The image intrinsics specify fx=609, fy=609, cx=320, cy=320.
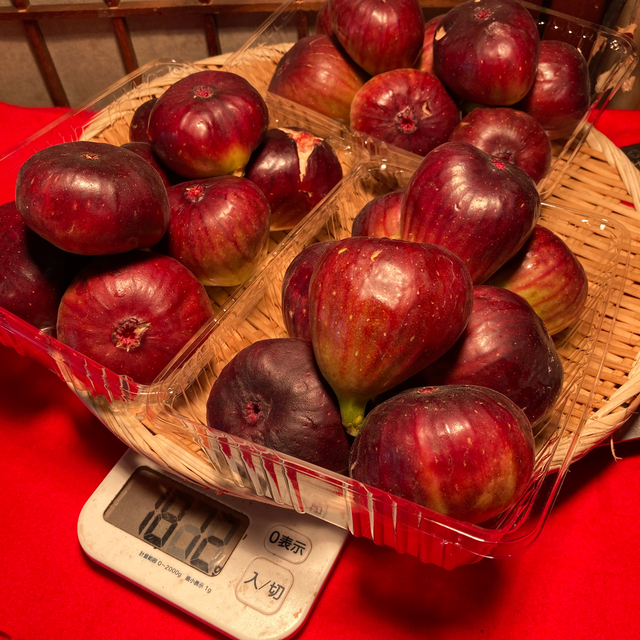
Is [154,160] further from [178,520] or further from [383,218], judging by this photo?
[178,520]

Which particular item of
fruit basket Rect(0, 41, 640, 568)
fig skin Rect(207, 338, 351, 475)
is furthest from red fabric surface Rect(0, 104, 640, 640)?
fig skin Rect(207, 338, 351, 475)

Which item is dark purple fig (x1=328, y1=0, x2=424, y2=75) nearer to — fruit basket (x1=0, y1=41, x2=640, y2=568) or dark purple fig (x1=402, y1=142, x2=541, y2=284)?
fruit basket (x1=0, y1=41, x2=640, y2=568)

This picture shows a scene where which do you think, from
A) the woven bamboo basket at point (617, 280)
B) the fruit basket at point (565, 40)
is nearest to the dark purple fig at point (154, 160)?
the woven bamboo basket at point (617, 280)

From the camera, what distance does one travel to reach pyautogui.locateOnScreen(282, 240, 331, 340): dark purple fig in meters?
1.09

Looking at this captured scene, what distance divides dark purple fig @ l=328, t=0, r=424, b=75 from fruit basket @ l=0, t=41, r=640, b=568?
0.67 ft

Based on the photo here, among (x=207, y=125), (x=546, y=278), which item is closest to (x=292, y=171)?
(x=207, y=125)

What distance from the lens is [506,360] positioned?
3.11ft

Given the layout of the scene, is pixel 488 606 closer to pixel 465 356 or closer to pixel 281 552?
pixel 281 552

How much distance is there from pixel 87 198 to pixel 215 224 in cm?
29

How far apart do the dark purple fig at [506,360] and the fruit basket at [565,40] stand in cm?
62

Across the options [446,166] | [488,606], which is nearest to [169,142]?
[446,166]

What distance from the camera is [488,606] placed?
112cm

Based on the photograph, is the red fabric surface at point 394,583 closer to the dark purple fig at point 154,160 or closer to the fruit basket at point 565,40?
the dark purple fig at point 154,160

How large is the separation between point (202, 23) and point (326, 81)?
1.04 m
